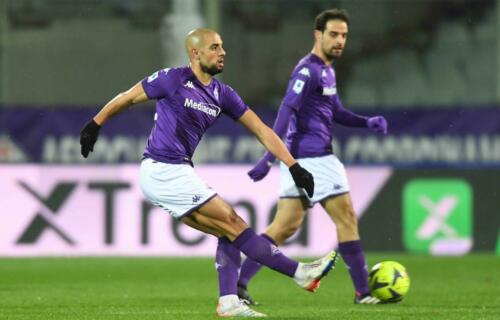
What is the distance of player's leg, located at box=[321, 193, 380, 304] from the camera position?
972cm

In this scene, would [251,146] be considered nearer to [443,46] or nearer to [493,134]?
[493,134]

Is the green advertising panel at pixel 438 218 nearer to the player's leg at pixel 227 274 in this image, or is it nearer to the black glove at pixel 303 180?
the player's leg at pixel 227 274

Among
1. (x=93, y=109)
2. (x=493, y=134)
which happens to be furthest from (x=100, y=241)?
(x=493, y=134)

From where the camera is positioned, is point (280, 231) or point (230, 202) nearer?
point (280, 231)

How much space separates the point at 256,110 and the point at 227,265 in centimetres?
831

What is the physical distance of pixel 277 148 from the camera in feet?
27.4

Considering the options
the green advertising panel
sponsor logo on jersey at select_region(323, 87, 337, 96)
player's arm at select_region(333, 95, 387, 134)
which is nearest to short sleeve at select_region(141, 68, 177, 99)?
sponsor logo on jersey at select_region(323, 87, 337, 96)

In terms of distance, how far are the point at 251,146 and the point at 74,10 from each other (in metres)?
5.57

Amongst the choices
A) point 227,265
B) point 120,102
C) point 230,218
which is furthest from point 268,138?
point 120,102

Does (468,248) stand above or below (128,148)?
below

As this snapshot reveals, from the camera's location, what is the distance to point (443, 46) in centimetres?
2092

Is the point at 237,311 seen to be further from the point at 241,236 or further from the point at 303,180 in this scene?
the point at 303,180

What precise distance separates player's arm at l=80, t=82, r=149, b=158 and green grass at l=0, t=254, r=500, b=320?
3.80ft

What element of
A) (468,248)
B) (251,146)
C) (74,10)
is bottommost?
(468,248)
